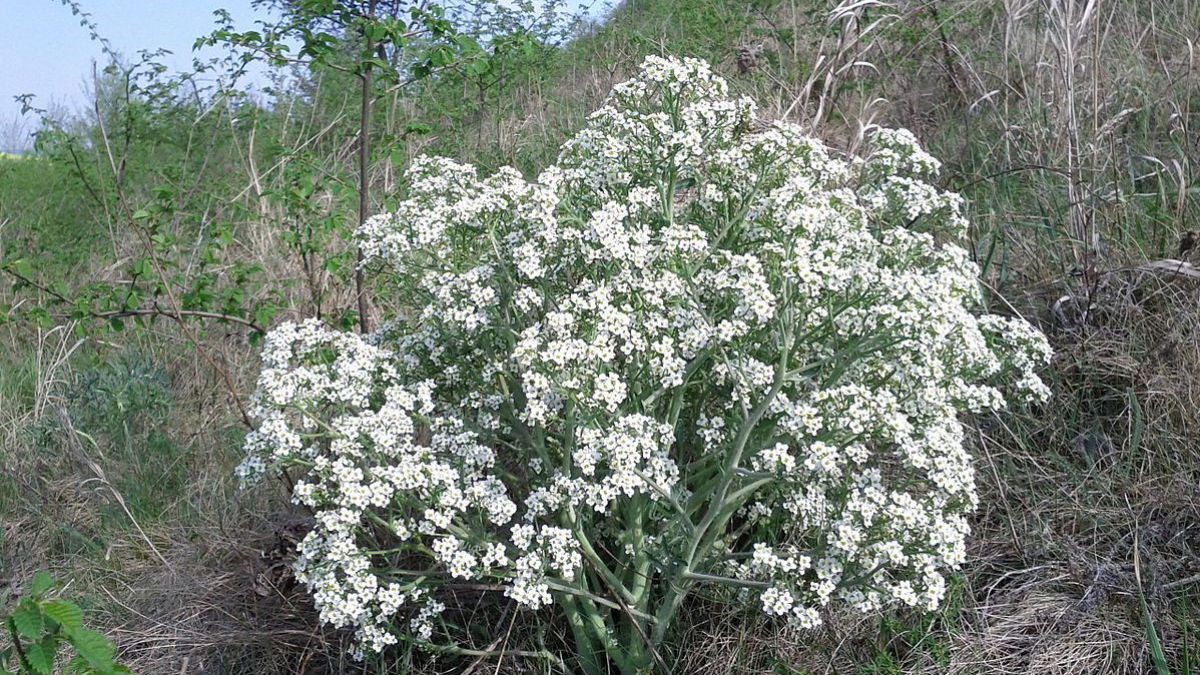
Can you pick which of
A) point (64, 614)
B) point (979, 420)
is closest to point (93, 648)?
point (64, 614)

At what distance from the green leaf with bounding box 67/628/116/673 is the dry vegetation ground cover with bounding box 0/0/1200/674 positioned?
2.90 feet

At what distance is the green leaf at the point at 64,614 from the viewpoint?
2393mm

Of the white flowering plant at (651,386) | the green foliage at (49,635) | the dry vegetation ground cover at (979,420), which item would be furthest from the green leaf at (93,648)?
the dry vegetation ground cover at (979,420)

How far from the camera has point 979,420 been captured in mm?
3732

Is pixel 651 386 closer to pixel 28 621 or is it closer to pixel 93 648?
pixel 93 648

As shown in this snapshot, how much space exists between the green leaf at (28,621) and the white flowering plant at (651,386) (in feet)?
1.93

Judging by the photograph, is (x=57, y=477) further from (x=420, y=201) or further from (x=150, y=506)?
(x=420, y=201)

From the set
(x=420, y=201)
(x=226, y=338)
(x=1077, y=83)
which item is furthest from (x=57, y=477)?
(x=1077, y=83)

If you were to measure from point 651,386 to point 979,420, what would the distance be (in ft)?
4.82

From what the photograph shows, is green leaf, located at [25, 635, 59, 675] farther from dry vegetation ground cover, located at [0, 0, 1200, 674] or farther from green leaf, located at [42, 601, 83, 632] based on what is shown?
dry vegetation ground cover, located at [0, 0, 1200, 674]

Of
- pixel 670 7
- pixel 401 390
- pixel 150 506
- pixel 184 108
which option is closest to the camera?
pixel 401 390

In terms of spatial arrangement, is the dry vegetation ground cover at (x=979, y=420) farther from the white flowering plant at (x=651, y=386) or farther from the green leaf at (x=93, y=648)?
the green leaf at (x=93, y=648)

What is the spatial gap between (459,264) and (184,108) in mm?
4648

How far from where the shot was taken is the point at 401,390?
111 inches
